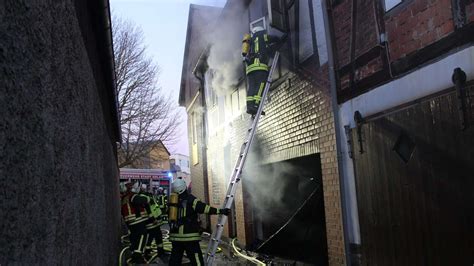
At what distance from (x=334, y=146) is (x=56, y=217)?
439cm

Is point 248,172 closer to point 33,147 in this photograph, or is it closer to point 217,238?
point 217,238

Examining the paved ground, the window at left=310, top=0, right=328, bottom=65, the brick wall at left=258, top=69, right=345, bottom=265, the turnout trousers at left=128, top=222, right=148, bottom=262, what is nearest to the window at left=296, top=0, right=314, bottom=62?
the window at left=310, top=0, right=328, bottom=65

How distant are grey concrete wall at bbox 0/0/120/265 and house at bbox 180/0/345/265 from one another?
4.12m

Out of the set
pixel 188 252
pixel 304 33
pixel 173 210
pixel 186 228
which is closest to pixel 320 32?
pixel 304 33

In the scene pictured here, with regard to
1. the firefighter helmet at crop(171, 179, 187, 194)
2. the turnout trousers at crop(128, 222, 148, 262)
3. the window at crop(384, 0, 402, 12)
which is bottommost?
the turnout trousers at crop(128, 222, 148, 262)

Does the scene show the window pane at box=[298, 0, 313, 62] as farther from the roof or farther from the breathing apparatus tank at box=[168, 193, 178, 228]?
the roof

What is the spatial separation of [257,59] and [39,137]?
6.17 meters

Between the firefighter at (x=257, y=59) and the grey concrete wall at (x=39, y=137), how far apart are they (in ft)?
17.2

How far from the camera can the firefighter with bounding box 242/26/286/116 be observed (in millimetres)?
7289

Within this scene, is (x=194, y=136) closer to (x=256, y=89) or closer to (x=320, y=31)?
(x=256, y=89)

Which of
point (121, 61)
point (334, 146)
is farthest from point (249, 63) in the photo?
point (121, 61)

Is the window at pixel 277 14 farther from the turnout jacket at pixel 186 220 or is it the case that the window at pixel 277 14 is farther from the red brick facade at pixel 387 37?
the turnout jacket at pixel 186 220

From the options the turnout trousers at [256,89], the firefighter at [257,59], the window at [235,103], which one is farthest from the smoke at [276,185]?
the window at [235,103]

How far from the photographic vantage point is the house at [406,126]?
11.0 feet
